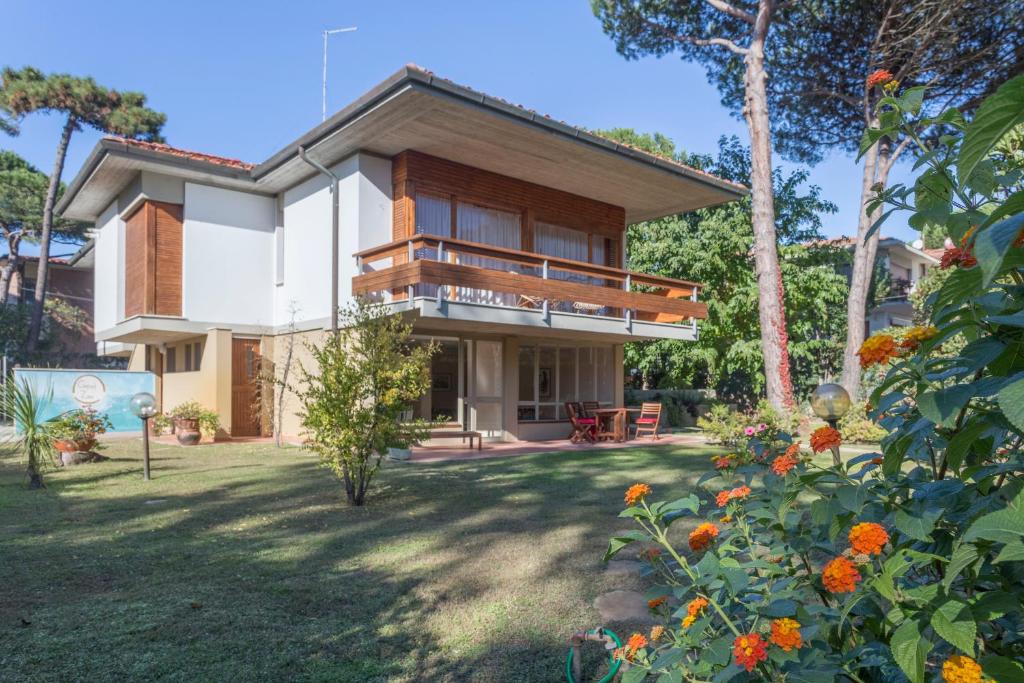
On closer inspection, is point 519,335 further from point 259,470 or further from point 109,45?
point 109,45

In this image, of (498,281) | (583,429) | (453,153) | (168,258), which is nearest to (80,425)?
(168,258)

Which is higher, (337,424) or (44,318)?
(44,318)

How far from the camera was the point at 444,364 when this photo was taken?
16516mm

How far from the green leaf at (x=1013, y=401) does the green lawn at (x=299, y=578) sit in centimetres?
266

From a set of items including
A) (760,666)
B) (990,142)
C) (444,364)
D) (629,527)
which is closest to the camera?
(990,142)

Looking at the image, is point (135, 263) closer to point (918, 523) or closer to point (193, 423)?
point (193, 423)

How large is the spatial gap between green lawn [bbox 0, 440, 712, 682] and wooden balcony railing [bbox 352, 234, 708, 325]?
4083mm

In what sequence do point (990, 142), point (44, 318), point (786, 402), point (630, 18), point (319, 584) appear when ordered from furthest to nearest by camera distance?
1. point (44, 318)
2. point (630, 18)
3. point (786, 402)
4. point (319, 584)
5. point (990, 142)

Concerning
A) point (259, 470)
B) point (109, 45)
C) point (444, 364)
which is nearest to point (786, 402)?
point (444, 364)

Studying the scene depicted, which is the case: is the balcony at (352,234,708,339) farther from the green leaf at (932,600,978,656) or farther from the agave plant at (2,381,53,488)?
the green leaf at (932,600,978,656)

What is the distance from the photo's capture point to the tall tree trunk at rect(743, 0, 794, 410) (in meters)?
14.9

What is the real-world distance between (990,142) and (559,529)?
223 inches

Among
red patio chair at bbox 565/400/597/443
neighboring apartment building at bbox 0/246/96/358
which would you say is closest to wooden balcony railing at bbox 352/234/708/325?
red patio chair at bbox 565/400/597/443

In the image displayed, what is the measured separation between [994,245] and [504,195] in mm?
14341
